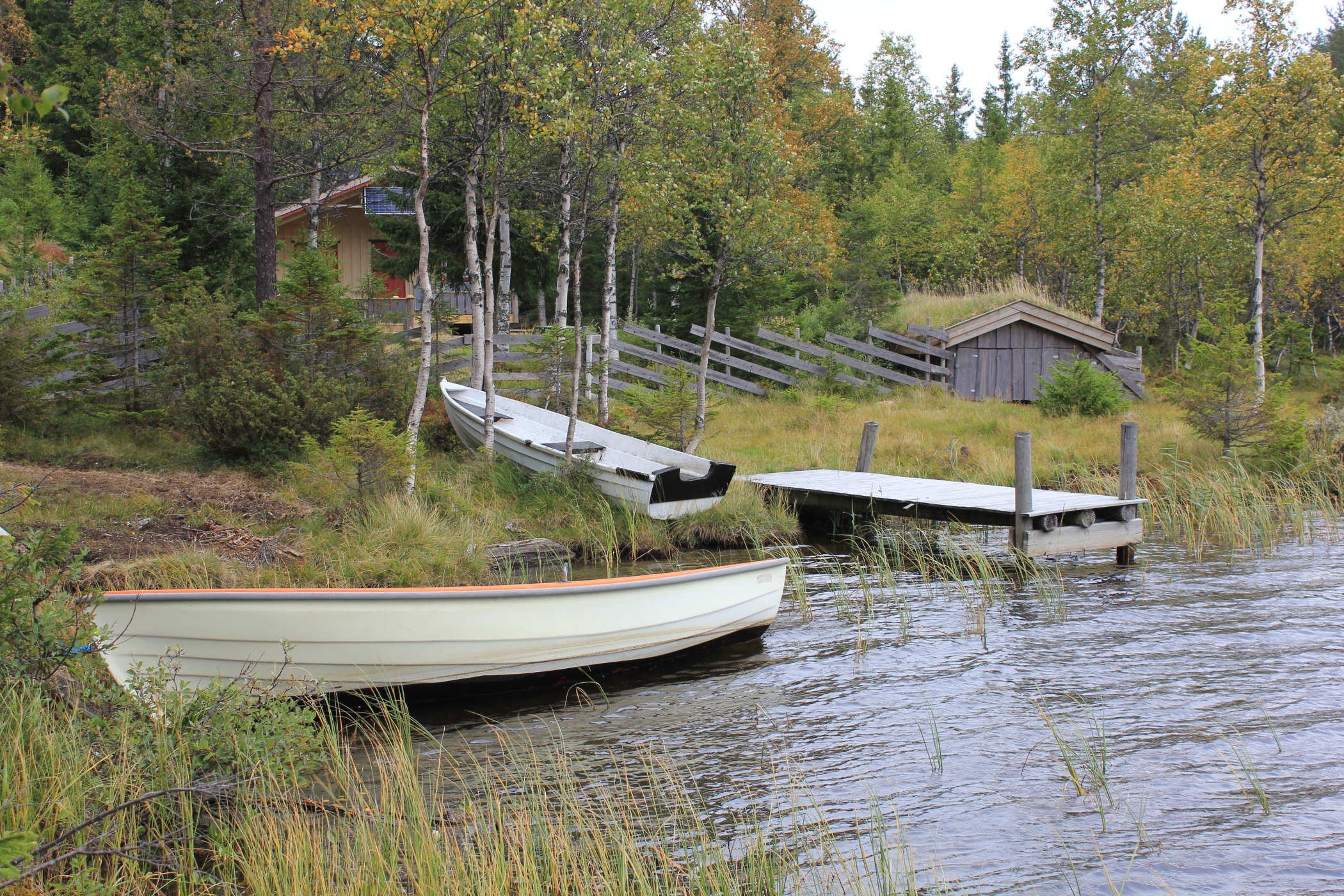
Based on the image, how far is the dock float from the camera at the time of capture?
36.5ft

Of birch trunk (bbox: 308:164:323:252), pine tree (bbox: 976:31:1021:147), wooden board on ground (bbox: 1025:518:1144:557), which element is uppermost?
pine tree (bbox: 976:31:1021:147)

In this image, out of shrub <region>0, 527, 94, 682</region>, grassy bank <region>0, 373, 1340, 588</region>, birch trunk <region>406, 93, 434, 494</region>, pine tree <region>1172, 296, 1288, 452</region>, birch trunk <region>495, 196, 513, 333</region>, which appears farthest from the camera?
birch trunk <region>495, 196, 513, 333</region>

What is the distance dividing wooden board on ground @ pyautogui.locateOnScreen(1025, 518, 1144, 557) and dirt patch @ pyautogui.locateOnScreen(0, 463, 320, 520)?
320 inches

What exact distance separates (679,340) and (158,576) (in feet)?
49.5

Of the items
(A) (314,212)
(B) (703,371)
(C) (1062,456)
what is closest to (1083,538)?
(C) (1062,456)

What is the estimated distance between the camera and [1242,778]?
5.65m

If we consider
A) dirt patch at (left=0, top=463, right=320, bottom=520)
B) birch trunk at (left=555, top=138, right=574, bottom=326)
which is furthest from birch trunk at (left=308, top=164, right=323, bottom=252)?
dirt patch at (left=0, top=463, right=320, bottom=520)

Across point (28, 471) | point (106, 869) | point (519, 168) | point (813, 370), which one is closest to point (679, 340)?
point (813, 370)

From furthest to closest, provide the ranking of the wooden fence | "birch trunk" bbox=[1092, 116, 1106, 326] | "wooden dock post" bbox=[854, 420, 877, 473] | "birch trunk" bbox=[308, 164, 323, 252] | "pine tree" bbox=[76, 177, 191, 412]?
"birch trunk" bbox=[1092, 116, 1106, 326] → the wooden fence → "birch trunk" bbox=[308, 164, 323, 252] → "wooden dock post" bbox=[854, 420, 877, 473] → "pine tree" bbox=[76, 177, 191, 412]

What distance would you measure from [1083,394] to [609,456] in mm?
10792

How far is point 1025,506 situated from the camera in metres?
11.1

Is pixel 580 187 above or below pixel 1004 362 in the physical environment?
above

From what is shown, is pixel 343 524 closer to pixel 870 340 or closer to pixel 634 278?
pixel 870 340

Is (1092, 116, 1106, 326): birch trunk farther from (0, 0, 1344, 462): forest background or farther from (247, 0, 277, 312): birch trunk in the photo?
(247, 0, 277, 312): birch trunk
